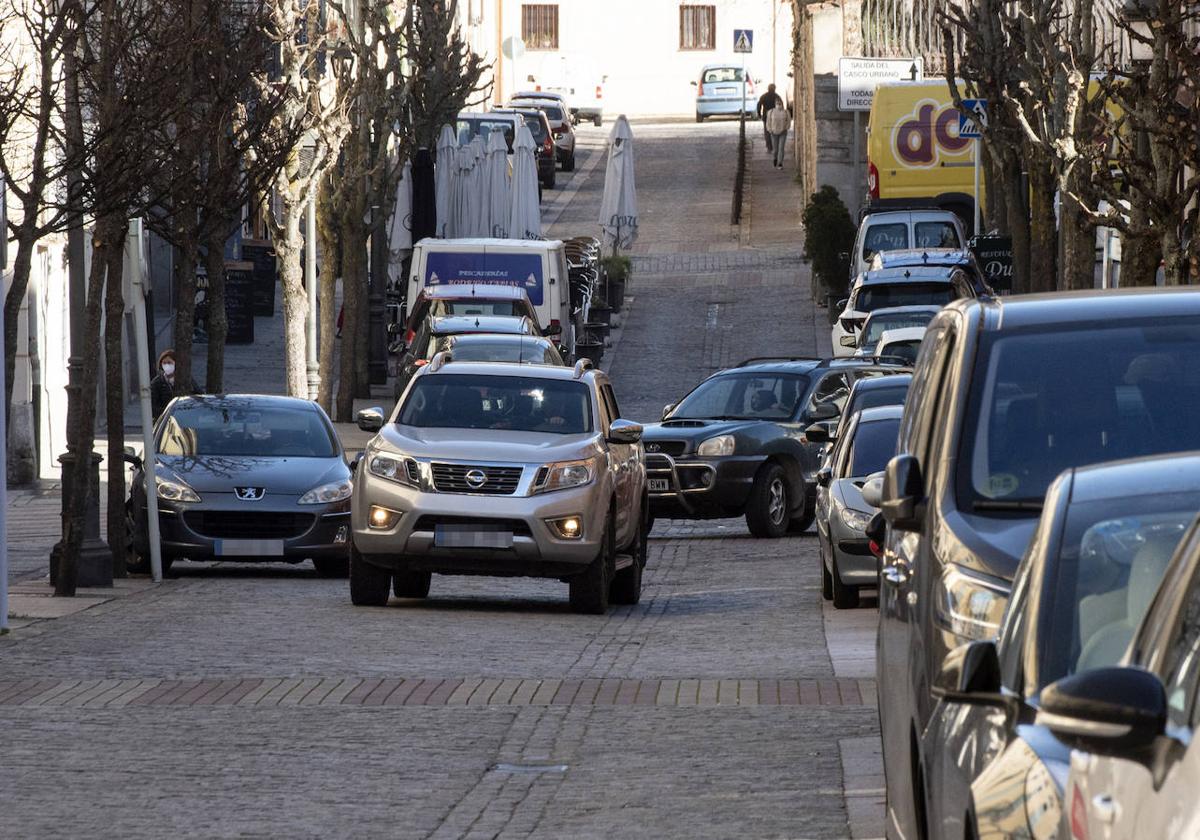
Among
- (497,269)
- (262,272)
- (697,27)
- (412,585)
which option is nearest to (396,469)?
(412,585)

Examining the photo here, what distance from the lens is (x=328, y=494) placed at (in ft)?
65.1

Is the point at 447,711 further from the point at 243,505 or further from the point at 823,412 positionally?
the point at 823,412

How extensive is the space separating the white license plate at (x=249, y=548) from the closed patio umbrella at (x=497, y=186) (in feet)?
79.4

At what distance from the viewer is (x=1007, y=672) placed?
A: 520 centimetres

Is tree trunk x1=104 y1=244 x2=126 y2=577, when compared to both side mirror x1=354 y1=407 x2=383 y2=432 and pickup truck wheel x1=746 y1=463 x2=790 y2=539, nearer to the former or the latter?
side mirror x1=354 y1=407 x2=383 y2=432

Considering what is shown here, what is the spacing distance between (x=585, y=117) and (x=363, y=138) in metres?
54.0

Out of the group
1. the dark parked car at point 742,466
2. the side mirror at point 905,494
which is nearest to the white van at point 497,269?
the dark parked car at point 742,466

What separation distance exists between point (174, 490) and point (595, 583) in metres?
4.40

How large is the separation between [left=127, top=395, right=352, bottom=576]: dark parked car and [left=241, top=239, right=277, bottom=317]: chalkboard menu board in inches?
1070

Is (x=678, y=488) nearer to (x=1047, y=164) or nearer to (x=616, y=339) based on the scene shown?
(x=1047, y=164)

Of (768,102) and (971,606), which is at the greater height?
(768,102)

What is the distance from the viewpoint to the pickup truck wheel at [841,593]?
16.8 m

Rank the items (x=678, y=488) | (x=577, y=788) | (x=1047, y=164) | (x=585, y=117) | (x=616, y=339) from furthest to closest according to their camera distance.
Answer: (x=585, y=117), (x=616, y=339), (x=1047, y=164), (x=678, y=488), (x=577, y=788)

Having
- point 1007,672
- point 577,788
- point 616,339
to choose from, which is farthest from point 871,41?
point 1007,672
